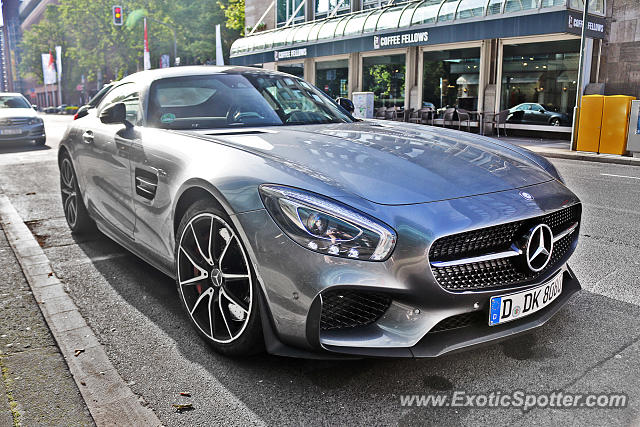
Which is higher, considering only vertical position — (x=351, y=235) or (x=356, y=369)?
(x=351, y=235)

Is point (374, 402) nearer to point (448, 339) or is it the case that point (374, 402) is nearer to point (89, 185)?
point (448, 339)

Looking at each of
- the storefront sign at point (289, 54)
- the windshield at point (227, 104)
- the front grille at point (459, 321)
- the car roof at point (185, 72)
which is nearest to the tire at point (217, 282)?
the front grille at point (459, 321)

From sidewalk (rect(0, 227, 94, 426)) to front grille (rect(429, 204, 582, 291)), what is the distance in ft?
5.20

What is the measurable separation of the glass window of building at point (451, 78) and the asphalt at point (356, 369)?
58.6 ft

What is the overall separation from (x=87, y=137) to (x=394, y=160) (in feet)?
9.19

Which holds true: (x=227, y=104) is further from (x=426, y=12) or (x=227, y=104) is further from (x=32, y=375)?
(x=426, y=12)

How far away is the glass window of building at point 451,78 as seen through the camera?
21.0 m

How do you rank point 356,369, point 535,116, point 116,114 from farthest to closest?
point 535,116 → point 116,114 → point 356,369

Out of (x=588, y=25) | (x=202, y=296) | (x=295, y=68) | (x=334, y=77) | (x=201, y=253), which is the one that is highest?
(x=588, y=25)

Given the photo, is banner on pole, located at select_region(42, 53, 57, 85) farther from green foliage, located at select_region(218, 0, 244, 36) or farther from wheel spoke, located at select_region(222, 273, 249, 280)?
wheel spoke, located at select_region(222, 273, 249, 280)

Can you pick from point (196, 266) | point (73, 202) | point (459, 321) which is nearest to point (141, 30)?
point (73, 202)

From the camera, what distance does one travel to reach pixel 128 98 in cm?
426

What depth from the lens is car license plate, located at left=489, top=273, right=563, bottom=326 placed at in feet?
8.03

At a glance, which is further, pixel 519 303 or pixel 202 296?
pixel 202 296
